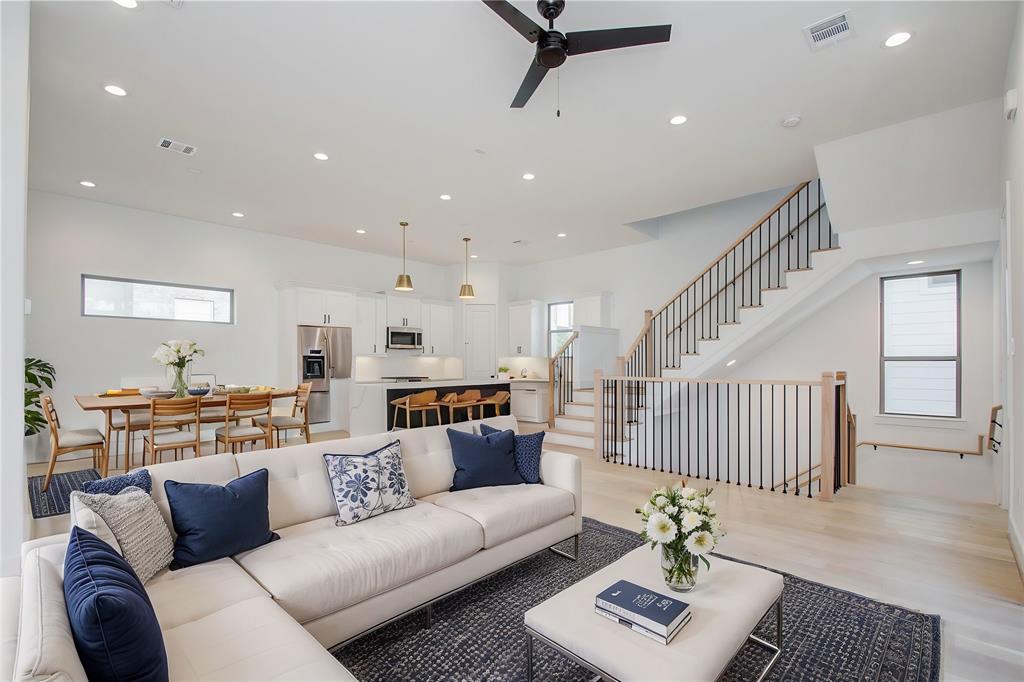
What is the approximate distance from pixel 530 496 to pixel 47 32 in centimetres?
388

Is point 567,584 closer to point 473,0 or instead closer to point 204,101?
point 473,0

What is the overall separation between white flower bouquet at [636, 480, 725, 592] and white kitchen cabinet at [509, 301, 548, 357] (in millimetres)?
7286

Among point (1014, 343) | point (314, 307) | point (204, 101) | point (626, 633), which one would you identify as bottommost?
point (626, 633)

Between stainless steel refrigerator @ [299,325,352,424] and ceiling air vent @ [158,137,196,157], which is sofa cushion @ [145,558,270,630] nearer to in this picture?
ceiling air vent @ [158,137,196,157]

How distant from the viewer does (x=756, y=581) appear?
2047 millimetres

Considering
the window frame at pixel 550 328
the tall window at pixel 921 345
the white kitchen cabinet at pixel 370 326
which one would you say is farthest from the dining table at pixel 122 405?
the tall window at pixel 921 345

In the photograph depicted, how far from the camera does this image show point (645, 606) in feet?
5.77

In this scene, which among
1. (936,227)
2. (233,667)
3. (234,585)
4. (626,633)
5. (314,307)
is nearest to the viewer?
(233,667)

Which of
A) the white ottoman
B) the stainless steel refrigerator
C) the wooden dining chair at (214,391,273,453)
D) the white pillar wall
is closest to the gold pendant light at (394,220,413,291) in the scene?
the stainless steel refrigerator

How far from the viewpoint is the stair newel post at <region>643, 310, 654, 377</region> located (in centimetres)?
704

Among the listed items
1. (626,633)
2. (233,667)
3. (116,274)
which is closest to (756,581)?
(626,633)

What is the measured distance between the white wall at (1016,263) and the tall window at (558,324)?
6.31 metres

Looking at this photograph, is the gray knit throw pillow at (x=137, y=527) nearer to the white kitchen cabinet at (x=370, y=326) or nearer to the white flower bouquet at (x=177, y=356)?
the white flower bouquet at (x=177, y=356)

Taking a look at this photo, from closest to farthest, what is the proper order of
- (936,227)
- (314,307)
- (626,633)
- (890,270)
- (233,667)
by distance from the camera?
1. (233,667)
2. (626,633)
3. (936,227)
4. (890,270)
5. (314,307)
